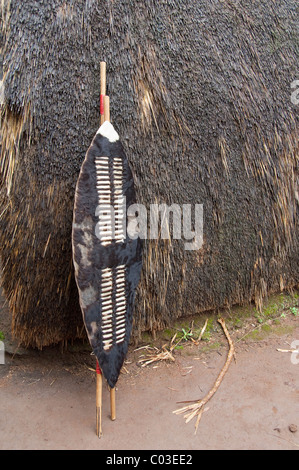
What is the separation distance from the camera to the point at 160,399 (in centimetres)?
176

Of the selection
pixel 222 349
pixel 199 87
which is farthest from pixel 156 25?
pixel 222 349

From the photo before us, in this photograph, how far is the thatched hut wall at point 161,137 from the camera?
1.58 m

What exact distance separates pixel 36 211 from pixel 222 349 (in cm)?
125

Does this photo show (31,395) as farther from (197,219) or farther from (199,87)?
(199,87)

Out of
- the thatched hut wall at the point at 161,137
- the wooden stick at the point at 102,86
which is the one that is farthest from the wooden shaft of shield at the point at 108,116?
the thatched hut wall at the point at 161,137

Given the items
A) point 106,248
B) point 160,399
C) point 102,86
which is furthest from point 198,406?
point 102,86

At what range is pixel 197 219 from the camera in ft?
6.43

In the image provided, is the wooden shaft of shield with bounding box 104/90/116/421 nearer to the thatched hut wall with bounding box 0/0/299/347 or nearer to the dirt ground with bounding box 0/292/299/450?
the dirt ground with bounding box 0/292/299/450

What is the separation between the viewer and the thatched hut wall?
1.58 metres

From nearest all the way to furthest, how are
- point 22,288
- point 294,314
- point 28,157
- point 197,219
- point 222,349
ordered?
point 28,157
point 22,288
point 197,219
point 222,349
point 294,314

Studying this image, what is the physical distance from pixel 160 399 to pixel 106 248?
78 centimetres

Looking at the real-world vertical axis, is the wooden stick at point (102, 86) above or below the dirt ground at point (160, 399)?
above

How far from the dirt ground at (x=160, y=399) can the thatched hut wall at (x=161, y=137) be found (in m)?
0.21

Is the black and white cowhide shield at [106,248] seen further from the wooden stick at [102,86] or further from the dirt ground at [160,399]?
the dirt ground at [160,399]
